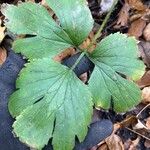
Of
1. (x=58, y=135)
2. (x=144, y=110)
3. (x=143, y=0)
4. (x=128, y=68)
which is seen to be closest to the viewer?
(x=58, y=135)

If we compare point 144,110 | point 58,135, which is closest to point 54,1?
point 58,135

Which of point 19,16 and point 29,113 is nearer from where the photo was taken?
point 29,113

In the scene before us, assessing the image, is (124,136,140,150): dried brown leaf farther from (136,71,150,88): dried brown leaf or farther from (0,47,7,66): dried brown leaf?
(0,47,7,66): dried brown leaf

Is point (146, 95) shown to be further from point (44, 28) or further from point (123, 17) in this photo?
point (44, 28)

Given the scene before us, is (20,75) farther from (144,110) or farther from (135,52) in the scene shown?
(144,110)

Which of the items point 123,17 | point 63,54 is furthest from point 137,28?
point 63,54

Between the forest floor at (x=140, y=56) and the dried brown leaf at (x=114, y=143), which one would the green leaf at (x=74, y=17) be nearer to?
the forest floor at (x=140, y=56)
